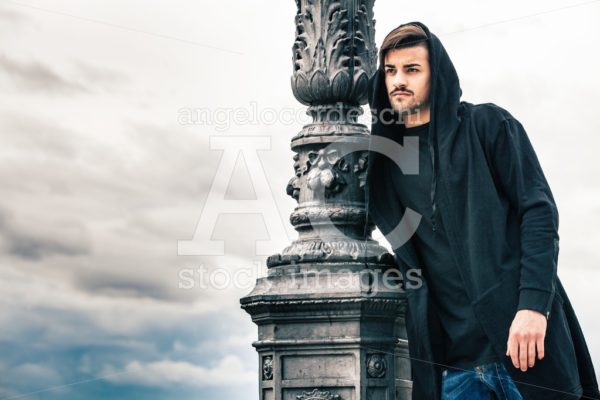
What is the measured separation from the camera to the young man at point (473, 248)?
6379 millimetres

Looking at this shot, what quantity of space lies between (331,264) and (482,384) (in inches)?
64.0

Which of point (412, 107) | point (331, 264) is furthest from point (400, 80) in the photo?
point (331, 264)

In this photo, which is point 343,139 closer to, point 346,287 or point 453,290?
point 346,287

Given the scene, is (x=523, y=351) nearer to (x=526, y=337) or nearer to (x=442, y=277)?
(x=526, y=337)

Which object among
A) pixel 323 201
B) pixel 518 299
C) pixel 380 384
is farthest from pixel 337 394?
pixel 518 299

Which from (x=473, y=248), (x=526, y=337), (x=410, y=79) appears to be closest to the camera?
(x=526, y=337)

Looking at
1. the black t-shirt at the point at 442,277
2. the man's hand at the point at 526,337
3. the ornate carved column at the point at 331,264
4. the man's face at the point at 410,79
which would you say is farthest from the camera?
the ornate carved column at the point at 331,264

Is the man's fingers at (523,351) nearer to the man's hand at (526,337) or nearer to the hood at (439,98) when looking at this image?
the man's hand at (526,337)

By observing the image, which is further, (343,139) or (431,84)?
(343,139)

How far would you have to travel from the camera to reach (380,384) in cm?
778

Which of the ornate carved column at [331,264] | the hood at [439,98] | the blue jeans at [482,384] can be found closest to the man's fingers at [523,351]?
the blue jeans at [482,384]

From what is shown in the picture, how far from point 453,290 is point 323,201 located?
1.56 m

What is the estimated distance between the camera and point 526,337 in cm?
623

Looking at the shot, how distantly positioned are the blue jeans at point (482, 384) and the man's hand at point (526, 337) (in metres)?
0.18
